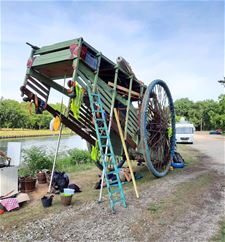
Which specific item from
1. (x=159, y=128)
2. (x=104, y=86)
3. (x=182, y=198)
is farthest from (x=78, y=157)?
(x=182, y=198)

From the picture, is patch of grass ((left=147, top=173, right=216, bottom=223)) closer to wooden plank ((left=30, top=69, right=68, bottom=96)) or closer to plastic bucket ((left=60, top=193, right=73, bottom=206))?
plastic bucket ((left=60, top=193, right=73, bottom=206))

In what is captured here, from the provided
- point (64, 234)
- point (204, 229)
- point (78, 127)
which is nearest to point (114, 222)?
point (64, 234)

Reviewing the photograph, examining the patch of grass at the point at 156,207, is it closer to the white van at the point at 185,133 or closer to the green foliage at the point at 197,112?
the white van at the point at 185,133

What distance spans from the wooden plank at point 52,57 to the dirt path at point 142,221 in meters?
2.92

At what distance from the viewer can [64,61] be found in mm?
4449

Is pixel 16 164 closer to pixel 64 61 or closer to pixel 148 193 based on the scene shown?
pixel 64 61

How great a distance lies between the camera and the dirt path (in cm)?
326

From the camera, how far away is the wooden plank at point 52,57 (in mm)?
4385

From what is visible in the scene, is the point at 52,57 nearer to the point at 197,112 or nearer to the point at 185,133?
the point at 185,133

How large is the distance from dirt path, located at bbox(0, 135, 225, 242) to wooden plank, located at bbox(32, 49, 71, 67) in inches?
115

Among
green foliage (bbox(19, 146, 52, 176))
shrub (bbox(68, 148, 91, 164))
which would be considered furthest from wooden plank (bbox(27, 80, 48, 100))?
shrub (bbox(68, 148, 91, 164))

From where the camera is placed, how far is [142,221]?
3.76 meters

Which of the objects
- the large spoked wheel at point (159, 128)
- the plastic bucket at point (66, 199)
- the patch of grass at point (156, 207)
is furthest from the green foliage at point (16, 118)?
the patch of grass at point (156, 207)

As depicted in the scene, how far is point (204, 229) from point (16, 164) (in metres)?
4.21
